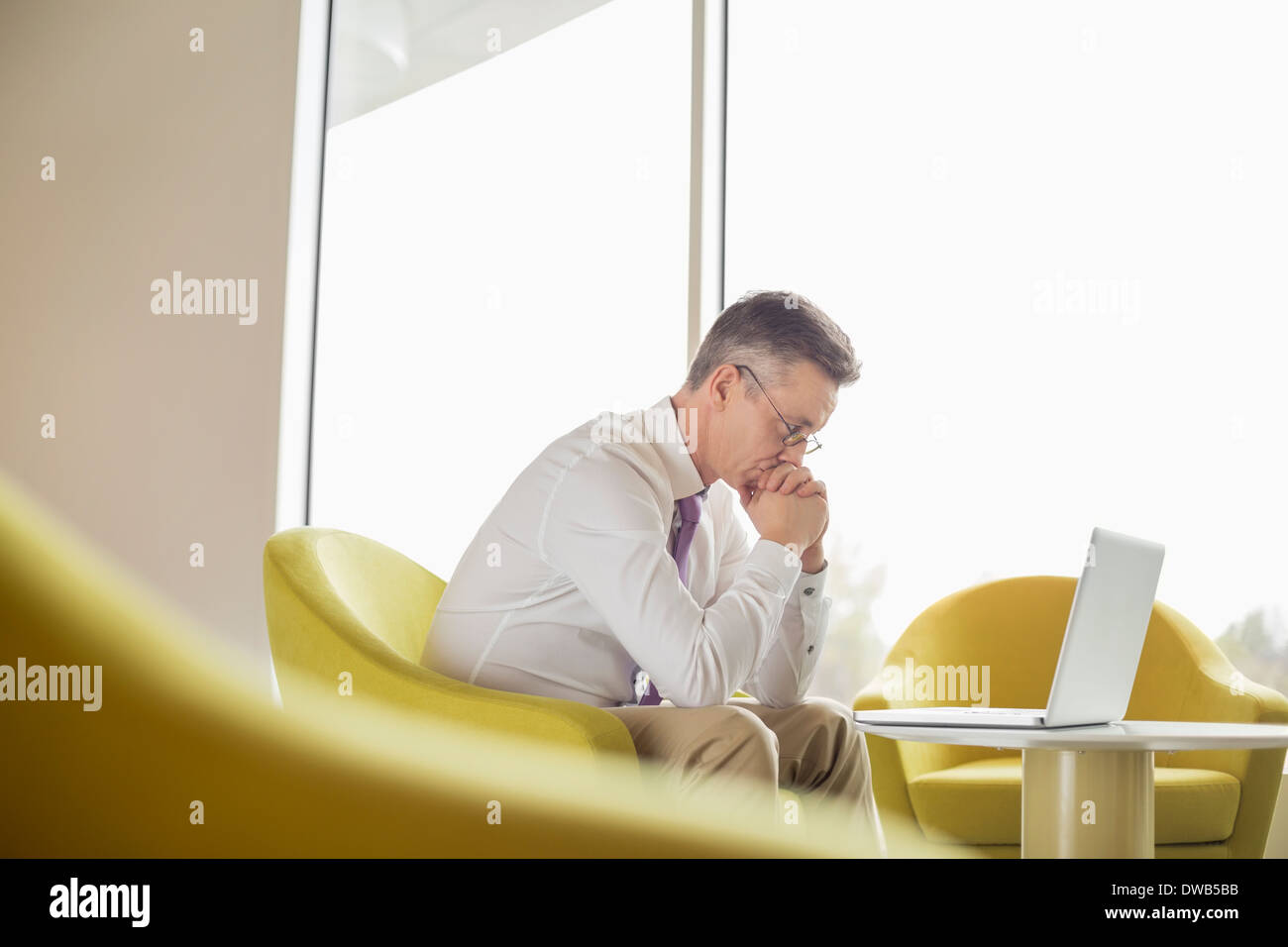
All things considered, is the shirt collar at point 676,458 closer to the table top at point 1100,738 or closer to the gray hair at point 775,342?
the gray hair at point 775,342

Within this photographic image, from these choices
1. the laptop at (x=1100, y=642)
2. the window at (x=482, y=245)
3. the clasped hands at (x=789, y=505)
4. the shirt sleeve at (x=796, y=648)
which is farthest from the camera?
the window at (x=482, y=245)

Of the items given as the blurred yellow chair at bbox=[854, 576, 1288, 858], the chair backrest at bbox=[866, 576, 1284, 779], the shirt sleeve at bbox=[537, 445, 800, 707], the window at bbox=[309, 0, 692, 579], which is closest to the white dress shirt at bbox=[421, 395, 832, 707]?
the shirt sleeve at bbox=[537, 445, 800, 707]

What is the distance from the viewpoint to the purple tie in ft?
5.44

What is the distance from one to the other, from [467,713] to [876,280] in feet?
7.25

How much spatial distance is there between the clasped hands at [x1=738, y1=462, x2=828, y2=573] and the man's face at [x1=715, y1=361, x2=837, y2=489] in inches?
0.9

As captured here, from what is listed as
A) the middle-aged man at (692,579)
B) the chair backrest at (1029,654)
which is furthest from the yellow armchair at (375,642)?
the chair backrest at (1029,654)

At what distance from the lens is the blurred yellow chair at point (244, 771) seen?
1.29 m

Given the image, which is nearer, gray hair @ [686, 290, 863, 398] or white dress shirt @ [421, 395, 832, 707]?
white dress shirt @ [421, 395, 832, 707]

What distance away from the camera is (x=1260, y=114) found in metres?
2.91

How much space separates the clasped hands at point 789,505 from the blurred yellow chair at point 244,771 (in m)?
0.43

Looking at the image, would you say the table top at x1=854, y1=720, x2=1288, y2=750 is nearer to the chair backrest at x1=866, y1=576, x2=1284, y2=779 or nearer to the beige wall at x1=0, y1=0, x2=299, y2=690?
the chair backrest at x1=866, y1=576, x2=1284, y2=779

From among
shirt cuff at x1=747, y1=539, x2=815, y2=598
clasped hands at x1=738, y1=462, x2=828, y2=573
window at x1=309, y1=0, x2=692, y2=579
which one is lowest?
shirt cuff at x1=747, y1=539, x2=815, y2=598

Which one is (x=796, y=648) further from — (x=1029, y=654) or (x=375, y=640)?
(x=1029, y=654)
